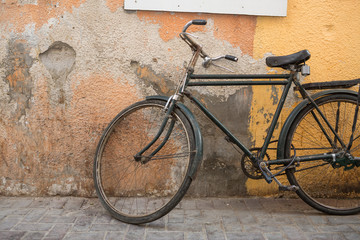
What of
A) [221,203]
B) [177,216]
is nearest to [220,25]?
[221,203]

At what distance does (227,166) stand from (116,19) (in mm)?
1794

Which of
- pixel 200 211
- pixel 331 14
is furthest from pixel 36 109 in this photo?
pixel 331 14

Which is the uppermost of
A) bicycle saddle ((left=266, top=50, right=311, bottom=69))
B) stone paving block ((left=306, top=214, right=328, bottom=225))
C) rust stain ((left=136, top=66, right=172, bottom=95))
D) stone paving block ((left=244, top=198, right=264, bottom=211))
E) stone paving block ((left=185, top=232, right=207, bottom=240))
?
bicycle saddle ((left=266, top=50, right=311, bottom=69))

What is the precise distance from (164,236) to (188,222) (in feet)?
1.02

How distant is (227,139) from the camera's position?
122 inches

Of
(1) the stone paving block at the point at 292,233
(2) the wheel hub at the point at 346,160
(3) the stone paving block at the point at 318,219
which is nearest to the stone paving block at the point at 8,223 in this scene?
(1) the stone paving block at the point at 292,233

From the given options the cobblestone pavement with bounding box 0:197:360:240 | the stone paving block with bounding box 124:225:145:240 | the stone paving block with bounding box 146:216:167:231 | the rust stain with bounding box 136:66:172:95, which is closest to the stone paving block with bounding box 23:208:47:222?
the cobblestone pavement with bounding box 0:197:360:240

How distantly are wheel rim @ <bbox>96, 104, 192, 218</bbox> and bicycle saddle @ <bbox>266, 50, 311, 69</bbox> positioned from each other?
104cm

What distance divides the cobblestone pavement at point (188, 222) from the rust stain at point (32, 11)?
5.59ft

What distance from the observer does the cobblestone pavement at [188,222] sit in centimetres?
276

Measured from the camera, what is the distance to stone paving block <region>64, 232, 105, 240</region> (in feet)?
8.85

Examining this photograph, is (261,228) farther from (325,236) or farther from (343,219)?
(343,219)

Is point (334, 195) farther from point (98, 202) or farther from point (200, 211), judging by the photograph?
point (98, 202)

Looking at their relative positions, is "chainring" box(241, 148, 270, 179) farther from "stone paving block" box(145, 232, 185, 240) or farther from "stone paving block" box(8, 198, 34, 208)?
"stone paving block" box(8, 198, 34, 208)
